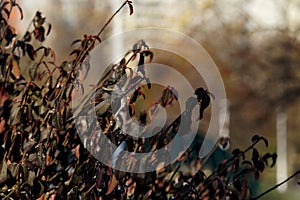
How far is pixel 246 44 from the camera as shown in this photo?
18.2m

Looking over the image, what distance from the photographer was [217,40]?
1855 cm

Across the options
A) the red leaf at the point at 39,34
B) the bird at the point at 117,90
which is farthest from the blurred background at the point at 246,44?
the bird at the point at 117,90

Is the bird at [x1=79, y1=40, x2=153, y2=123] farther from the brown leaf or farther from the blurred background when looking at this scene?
the blurred background

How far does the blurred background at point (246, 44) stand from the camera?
17.3 meters

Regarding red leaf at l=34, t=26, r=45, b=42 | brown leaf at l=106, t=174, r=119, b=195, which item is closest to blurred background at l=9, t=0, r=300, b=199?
red leaf at l=34, t=26, r=45, b=42

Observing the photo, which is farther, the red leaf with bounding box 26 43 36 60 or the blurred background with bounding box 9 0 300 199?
the blurred background with bounding box 9 0 300 199

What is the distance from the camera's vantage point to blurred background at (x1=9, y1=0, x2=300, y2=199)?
17.3 metres

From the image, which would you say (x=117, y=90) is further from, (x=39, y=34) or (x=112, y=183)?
(x=39, y=34)

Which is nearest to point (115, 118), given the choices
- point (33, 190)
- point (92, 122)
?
point (92, 122)

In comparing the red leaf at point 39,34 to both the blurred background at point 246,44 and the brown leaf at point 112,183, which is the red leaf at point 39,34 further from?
the blurred background at point 246,44

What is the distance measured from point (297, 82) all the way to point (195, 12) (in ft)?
11.2

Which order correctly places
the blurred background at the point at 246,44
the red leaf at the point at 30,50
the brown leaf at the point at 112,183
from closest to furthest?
the brown leaf at the point at 112,183 < the red leaf at the point at 30,50 < the blurred background at the point at 246,44

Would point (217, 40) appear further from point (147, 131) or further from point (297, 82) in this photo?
point (147, 131)

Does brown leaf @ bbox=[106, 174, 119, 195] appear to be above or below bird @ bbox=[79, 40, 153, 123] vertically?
below
